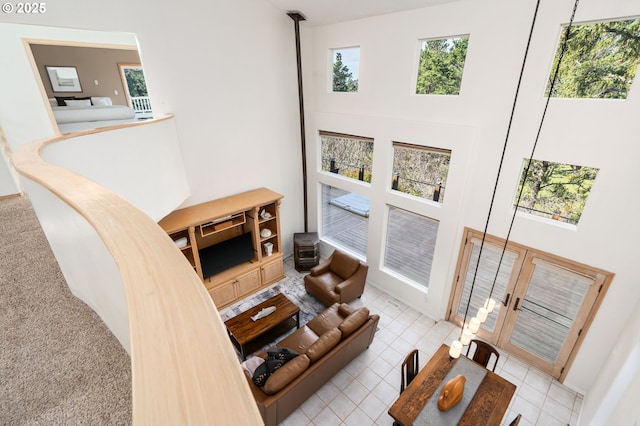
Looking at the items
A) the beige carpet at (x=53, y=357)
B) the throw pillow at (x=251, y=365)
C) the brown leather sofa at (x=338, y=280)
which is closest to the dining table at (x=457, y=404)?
the throw pillow at (x=251, y=365)

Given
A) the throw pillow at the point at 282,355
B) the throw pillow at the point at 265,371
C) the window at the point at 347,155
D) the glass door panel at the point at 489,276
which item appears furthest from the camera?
the window at the point at 347,155

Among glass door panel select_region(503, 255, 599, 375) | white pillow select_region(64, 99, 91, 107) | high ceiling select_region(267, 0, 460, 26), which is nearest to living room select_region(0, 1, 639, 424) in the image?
high ceiling select_region(267, 0, 460, 26)

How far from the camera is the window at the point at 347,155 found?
6105mm

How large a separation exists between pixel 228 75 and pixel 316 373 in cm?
529

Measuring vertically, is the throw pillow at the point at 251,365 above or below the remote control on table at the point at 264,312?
above

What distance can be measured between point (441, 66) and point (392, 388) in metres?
5.08

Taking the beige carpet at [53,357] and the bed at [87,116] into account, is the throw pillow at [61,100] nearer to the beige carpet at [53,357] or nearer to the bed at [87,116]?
the bed at [87,116]

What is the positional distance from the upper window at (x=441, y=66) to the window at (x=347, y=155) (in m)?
1.46

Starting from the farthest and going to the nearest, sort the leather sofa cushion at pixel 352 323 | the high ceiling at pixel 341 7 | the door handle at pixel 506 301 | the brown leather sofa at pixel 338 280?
the brown leather sofa at pixel 338 280, the door handle at pixel 506 301, the high ceiling at pixel 341 7, the leather sofa cushion at pixel 352 323

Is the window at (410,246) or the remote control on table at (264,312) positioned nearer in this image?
the remote control on table at (264,312)


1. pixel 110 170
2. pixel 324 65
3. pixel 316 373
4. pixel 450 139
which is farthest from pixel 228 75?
pixel 316 373

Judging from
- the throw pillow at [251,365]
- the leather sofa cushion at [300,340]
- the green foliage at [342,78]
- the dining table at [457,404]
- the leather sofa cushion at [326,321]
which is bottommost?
the leather sofa cushion at [300,340]

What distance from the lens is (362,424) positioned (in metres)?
4.04

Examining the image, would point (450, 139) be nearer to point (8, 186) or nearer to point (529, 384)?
point (529, 384)
